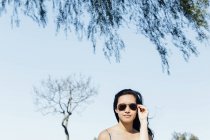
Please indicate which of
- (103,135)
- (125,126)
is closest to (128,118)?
(125,126)

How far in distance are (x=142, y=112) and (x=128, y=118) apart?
0.33 feet

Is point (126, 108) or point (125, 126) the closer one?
point (126, 108)

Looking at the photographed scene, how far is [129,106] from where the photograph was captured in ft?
8.38

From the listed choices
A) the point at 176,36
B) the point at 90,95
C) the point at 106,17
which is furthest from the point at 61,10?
the point at 90,95

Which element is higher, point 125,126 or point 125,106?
point 125,106

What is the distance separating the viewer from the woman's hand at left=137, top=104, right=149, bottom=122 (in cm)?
258

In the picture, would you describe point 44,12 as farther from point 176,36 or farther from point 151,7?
point 176,36

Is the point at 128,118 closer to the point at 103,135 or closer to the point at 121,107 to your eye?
the point at 121,107

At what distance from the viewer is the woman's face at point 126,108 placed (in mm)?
2547

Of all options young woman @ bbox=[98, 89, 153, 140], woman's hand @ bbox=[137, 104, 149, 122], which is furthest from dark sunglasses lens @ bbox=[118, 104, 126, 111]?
woman's hand @ bbox=[137, 104, 149, 122]

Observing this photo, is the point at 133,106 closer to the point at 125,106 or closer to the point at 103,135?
the point at 125,106

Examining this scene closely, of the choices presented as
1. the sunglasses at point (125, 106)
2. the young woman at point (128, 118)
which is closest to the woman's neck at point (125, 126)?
the young woman at point (128, 118)

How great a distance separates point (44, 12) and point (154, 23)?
6.59 feet

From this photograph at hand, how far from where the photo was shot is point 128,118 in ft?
8.49
